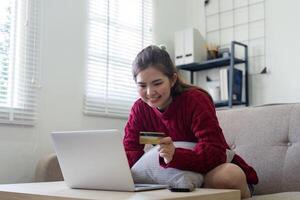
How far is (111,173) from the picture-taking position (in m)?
1.13

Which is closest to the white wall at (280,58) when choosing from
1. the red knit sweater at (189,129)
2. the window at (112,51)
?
the window at (112,51)

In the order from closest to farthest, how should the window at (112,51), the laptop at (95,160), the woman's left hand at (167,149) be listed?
the laptop at (95,160), the woman's left hand at (167,149), the window at (112,51)

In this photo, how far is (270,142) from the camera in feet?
5.87

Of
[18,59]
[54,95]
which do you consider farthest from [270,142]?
[18,59]

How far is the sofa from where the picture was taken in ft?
5.51

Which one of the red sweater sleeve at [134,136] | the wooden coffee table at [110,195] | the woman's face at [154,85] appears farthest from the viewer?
the red sweater sleeve at [134,136]

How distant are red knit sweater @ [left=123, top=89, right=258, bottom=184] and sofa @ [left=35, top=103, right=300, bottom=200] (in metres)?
0.25

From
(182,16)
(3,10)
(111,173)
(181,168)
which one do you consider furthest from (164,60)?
(182,16)

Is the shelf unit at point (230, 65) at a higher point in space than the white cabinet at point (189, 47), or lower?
lower

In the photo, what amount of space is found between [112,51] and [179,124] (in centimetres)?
176

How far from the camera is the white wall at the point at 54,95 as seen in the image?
2480mm

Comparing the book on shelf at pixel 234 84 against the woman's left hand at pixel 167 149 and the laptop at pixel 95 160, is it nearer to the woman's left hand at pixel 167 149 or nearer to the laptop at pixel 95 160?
the woman's left hand at pixel 167 149

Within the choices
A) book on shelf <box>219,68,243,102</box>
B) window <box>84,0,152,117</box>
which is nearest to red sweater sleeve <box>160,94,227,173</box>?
window <box>84,0,152,117</box>

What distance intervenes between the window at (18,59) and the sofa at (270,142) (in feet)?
4.12
